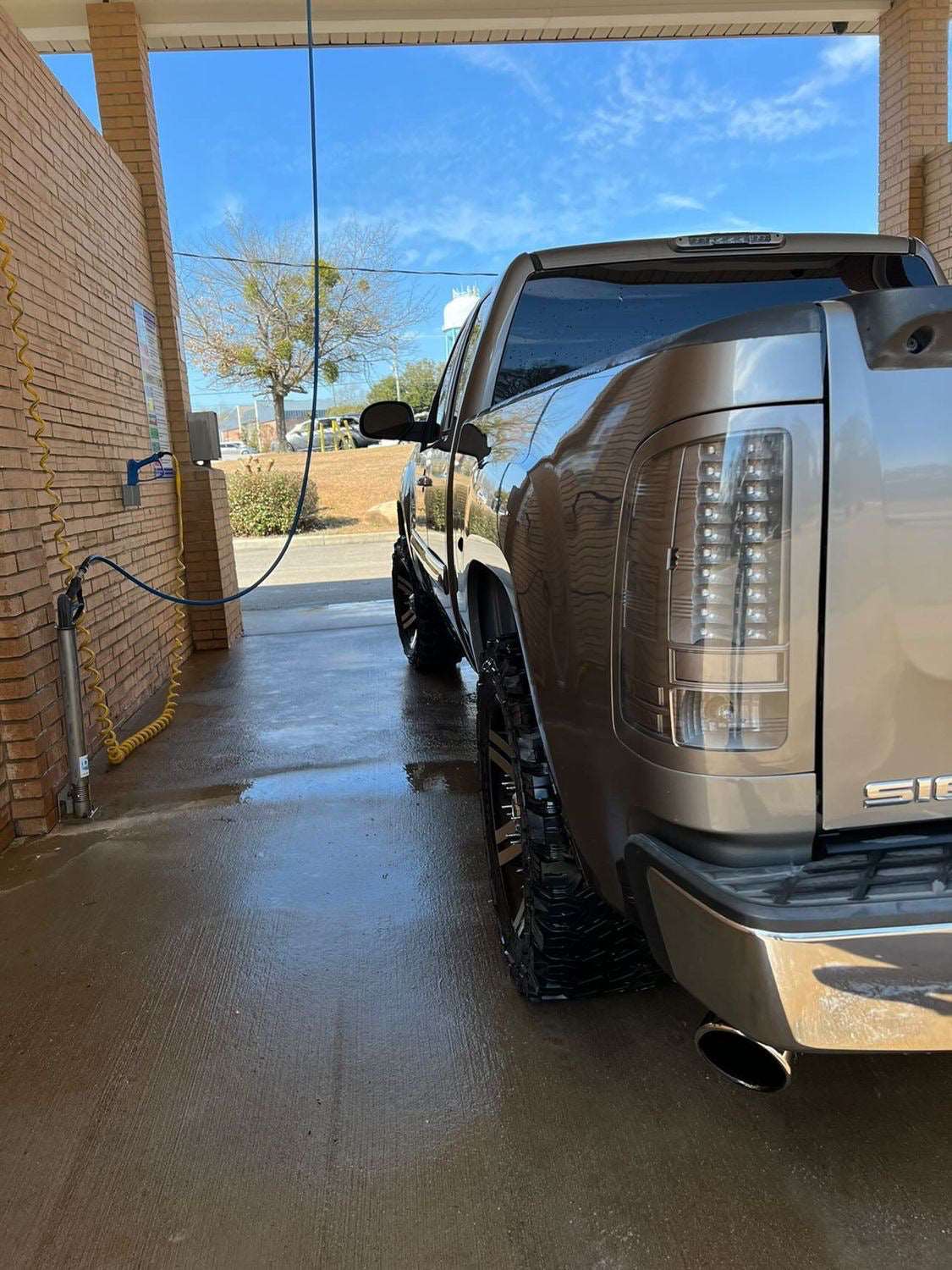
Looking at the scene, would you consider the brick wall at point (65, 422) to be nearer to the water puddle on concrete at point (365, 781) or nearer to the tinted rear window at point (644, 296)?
the water puddle on concrete at point (365, 781)

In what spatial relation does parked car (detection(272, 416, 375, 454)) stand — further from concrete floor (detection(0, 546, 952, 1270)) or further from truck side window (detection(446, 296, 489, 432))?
concrete floor (detection(0, 546, 952, 1270))

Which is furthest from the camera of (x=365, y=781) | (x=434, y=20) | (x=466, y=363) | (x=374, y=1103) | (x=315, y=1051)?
(x=434, y=20)

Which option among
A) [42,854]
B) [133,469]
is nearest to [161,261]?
[133,469]

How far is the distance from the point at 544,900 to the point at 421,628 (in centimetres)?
419

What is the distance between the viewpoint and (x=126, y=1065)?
232 centimetres

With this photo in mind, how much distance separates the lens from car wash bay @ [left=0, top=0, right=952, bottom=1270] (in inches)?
70.1

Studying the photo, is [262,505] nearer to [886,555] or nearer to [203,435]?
[203,435]

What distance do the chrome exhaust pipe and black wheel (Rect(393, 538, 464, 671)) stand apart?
170 inches

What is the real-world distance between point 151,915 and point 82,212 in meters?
4.34

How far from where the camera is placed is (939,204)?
8.39 meters

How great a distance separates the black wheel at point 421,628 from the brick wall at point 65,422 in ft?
5.76

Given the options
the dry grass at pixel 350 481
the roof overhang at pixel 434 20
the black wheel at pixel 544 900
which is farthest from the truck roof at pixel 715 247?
the dry grass at pixel 350 481

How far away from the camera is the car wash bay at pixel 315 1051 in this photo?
1780 millimetres

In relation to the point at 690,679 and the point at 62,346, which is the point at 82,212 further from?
the point at 690,679
